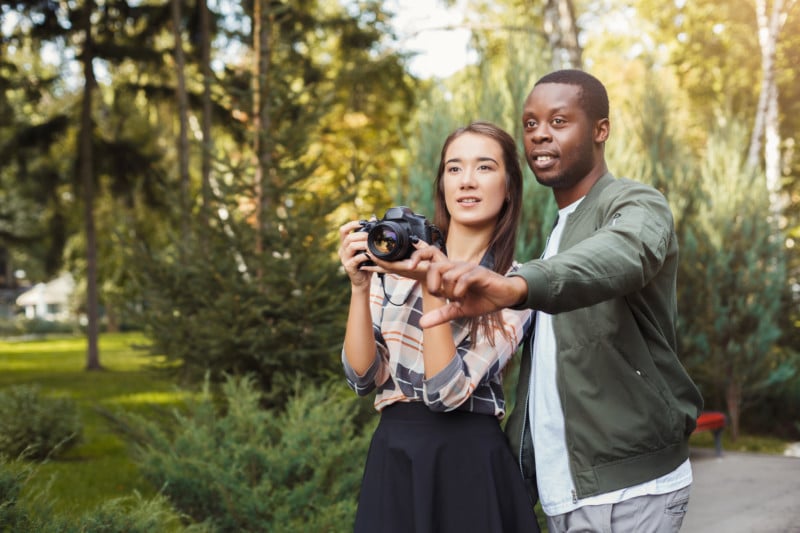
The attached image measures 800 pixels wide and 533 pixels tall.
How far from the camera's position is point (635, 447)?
2.09m

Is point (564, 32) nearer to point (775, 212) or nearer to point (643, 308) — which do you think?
point (775, 212)

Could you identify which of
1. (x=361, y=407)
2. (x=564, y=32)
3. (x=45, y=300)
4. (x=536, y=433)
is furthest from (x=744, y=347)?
(x=45, y=300)

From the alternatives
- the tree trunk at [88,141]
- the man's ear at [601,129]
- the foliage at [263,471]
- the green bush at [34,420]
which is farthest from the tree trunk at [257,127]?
the tree trunk at [88,141]

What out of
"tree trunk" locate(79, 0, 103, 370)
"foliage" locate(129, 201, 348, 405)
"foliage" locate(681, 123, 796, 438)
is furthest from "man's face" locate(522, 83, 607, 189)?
"tree trunk" locate(79, 0, 103, 370)

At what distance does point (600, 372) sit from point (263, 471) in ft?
10.9

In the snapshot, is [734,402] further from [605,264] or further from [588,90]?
[605,264]

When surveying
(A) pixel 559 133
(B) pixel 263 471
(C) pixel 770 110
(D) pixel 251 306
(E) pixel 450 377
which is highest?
(C) pixel 770 110

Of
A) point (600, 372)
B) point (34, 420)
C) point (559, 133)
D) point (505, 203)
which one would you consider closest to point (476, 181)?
point (505, 203)

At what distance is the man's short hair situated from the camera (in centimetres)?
220

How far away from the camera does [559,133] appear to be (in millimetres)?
2199

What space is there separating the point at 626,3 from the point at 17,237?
13937 mm

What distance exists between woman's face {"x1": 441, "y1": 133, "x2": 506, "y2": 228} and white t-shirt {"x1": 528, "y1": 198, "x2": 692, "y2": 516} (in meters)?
0.30

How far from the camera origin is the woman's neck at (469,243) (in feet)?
8.59

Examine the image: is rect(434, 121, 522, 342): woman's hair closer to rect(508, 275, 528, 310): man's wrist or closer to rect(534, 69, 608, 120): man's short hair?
rect(534, 69, 608, 120): man's short hair
